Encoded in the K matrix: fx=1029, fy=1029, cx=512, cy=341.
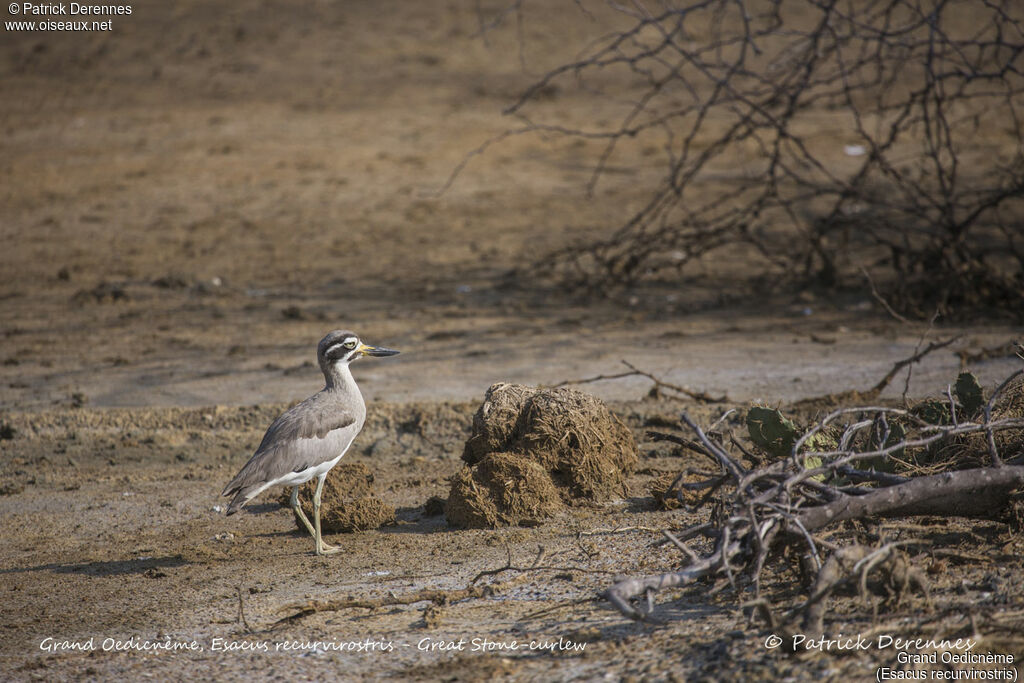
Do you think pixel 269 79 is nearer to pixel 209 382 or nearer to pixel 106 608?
pixel 209 382

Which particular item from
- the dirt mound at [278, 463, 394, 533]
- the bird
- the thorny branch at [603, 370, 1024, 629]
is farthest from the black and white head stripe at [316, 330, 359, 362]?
the thorny branch at [603, 370, 1024, 629]

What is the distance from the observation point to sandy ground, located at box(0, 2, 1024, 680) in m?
3.98

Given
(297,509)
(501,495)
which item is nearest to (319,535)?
(297,509)

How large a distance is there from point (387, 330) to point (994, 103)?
12.5m

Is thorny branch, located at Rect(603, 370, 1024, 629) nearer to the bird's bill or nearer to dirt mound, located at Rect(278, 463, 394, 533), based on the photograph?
dirt mound, located at Rect(278, 463, 394, 533)

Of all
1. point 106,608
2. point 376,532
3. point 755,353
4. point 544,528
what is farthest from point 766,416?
point 755,353

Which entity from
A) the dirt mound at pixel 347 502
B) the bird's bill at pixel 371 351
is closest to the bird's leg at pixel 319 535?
the dirt mound at pixel 347 502

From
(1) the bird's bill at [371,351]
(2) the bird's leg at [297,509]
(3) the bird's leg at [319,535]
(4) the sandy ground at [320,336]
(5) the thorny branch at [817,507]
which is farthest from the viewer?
(1) the bird's bill at [371,351]

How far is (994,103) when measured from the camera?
55.5 ft

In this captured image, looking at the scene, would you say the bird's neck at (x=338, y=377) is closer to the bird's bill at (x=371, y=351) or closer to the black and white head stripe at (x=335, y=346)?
the black and white head stripe at (x=335, y=346)

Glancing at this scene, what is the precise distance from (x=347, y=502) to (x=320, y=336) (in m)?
3.71

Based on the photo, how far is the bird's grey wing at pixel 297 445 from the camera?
4875mm

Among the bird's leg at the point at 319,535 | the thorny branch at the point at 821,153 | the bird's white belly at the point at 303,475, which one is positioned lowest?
the bird's leg at the point at 319,535

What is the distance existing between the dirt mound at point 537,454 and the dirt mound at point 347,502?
1.34 feet
